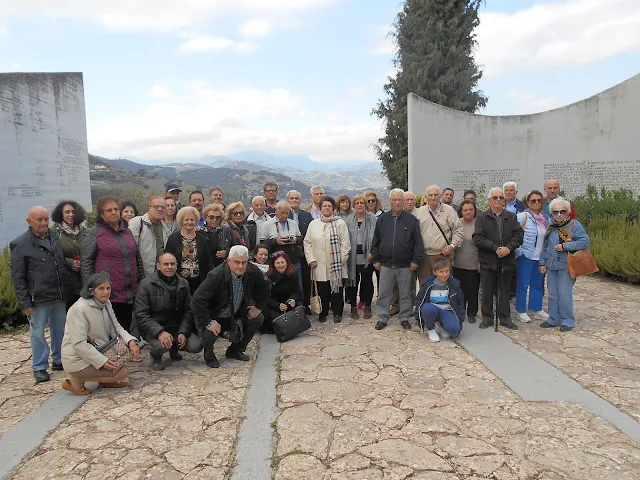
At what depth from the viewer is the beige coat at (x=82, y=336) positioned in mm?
4047

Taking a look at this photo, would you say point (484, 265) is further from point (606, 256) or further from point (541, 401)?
point (606, 256)

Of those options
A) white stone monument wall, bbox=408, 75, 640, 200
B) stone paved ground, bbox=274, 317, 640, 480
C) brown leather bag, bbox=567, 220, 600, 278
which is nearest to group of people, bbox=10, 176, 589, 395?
brown leather bag, bbox=567, 220, 600, 278

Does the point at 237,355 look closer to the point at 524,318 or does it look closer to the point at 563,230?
the point at 524,318

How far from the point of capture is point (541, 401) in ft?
12.3

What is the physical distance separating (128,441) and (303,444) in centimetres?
120

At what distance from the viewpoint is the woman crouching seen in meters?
4.06

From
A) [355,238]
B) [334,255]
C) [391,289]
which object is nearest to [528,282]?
[391,289]

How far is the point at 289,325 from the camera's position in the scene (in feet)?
18.0

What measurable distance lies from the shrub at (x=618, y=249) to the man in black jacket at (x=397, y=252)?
13.9 ft

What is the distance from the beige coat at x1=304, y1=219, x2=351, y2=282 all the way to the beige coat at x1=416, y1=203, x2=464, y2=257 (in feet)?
3.18

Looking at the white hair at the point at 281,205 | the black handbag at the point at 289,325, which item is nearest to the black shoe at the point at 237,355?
the black handbag at the point at 289,325

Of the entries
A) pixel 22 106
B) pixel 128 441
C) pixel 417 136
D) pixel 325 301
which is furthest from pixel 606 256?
pixel 22 106

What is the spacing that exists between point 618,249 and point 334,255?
5414mm

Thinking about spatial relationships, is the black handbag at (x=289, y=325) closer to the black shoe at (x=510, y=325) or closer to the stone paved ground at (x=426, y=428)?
the stone paved ground at (x=426, y=428)
